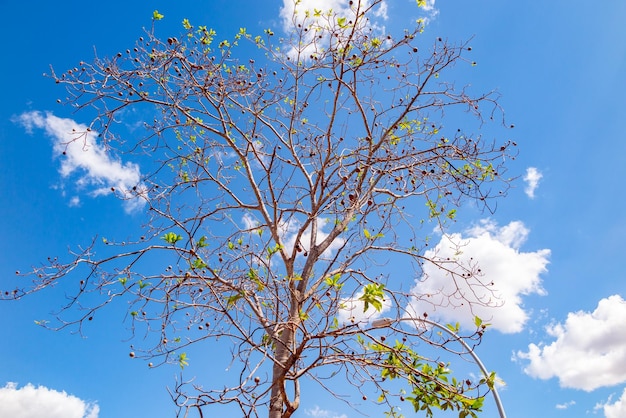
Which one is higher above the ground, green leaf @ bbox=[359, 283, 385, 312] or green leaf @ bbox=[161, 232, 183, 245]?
green leaf @ bbox=[161, 232, 183, 245]

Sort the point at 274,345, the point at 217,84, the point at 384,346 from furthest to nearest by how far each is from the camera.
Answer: the point at 217,84 < the point at 274,345 < the point at 384,346

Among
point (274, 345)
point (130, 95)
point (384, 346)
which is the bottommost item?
point (384, 346)

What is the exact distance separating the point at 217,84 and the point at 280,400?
326 centimetres

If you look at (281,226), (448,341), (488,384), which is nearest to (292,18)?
(281,226)

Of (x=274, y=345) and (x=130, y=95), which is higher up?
(x=130, y=95)

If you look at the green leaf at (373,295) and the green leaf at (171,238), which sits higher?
the green leaf at (171,238)

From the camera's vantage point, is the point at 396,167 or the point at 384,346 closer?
the point at 384,346

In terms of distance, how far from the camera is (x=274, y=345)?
16.4ft

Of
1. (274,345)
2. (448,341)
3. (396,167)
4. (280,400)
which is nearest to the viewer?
(448,341)

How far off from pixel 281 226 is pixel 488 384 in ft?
8.92

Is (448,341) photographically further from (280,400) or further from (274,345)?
(274,345)

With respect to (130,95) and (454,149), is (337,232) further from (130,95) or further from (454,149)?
(130,95)

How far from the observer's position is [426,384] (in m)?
4.13

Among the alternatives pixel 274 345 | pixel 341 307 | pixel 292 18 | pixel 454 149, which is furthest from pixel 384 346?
pixel 292 18
